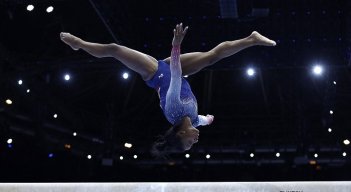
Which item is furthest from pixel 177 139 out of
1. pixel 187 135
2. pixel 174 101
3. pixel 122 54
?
pixel 122 54

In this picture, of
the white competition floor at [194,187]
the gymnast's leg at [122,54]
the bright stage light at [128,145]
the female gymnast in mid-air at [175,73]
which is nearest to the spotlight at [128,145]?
the bright stage light at [128,145]

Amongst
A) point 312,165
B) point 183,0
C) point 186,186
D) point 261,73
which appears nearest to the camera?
point 186,186

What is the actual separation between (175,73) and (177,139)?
1.87 ft

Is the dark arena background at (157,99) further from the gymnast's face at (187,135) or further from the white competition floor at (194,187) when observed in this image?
the white competition floor at (194,187)

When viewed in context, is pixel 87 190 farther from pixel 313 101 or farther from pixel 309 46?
pixel 313 101

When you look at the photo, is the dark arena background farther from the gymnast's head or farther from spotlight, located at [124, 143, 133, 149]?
the gymnast's head

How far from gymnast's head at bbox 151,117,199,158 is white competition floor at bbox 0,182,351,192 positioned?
0.38m

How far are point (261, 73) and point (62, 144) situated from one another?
5744 mm

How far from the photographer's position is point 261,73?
1171 centimetres

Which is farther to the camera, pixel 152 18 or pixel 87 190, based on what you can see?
pixel 152 18

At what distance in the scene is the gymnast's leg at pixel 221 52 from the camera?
4496 mm

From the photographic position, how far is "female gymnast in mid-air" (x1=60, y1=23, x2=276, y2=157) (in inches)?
158

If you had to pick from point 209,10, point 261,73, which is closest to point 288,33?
point 209,10

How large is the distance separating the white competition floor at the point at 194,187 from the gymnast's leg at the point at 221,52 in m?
1.34
